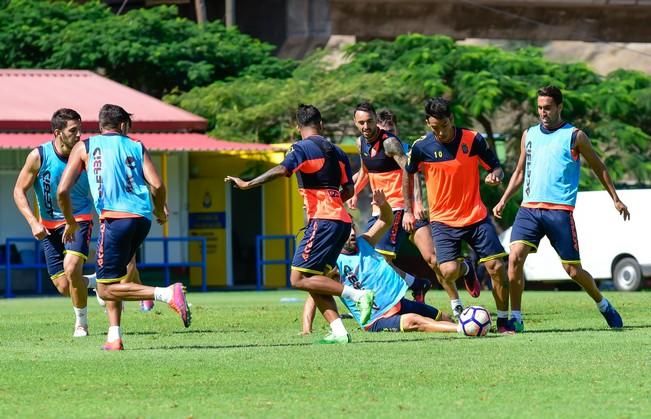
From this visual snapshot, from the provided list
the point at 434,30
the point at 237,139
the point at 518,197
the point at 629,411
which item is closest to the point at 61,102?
the point at 237,139

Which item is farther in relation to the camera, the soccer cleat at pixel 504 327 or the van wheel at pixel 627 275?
Answer: the van wheel at pixel 627 275

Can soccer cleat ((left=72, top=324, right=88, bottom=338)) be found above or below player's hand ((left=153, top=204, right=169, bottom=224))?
below

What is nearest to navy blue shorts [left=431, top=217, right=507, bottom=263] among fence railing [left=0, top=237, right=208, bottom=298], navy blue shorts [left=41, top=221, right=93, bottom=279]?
navy blue shorts [left=41, top=221, right=93, bottom=279]

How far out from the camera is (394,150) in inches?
639

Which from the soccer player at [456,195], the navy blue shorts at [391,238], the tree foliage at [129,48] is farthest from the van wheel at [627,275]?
the soccer player at [456,195]

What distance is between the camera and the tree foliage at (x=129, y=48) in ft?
119

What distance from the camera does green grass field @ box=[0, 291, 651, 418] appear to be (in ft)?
29.7

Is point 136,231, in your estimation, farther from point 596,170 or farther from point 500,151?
point 500,151

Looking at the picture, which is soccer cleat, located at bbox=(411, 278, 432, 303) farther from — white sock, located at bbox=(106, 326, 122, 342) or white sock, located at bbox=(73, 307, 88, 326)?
white sock, located at bbox=(106, 326, 122, 342)

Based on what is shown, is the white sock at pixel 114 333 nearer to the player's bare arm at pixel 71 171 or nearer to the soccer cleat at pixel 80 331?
the player's bare arm at pixel 71 171

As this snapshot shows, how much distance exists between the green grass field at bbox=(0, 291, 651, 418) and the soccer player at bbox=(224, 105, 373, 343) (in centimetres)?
42

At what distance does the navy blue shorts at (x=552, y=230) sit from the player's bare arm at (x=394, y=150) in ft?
6.56

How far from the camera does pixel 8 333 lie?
15.9 m

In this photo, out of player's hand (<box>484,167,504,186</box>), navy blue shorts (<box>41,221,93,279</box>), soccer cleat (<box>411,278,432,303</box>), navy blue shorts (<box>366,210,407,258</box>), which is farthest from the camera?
soccer cleat (<box>411,278,432,303</box>)
